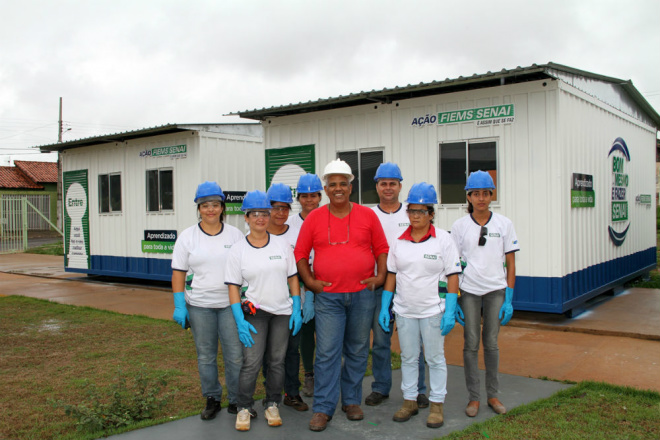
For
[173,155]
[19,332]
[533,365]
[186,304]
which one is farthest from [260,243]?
[173,155]

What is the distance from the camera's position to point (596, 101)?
961 cm

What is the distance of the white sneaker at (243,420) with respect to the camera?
4.54 metres

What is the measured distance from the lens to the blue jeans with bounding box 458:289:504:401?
16.0 feet

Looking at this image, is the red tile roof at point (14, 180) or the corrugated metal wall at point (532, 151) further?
the red tile roof at point (14, 180)

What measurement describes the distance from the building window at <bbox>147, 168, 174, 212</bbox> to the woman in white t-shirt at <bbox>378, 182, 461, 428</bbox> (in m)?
9.07

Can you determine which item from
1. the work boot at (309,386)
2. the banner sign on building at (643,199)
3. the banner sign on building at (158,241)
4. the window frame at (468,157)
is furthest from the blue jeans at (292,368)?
the banner sign on building at (643,199)

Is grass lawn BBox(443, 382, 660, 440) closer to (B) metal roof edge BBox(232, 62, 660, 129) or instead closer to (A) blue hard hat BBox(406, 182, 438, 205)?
(A) blue hard hat BBox(406, 182, 438, 205)

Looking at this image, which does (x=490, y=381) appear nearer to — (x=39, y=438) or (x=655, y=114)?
(x=39, y=438)

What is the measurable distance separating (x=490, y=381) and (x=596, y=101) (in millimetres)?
6368

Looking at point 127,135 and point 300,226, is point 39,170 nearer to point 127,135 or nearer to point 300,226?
point 127,135

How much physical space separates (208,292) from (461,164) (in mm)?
5383

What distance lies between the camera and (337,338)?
4680 millimetres

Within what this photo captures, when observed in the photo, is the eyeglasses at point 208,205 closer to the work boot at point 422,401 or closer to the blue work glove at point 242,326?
the blue work glove at point 242,326

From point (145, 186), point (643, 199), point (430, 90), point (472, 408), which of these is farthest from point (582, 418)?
point (145, 186)
